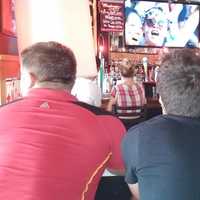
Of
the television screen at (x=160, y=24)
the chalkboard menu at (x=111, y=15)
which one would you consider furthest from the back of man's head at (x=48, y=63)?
the television screen at (x=160, y=24)

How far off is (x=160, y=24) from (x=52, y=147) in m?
5.34

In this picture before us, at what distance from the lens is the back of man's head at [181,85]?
173 cm

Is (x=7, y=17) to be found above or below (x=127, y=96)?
above

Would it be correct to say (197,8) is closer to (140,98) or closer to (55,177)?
(140,98)

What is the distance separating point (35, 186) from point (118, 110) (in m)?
3.74

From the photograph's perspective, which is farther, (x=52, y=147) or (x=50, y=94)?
(x=50, y=94)

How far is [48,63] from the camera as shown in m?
1.85

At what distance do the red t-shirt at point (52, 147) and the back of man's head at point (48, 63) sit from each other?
3.0 inches

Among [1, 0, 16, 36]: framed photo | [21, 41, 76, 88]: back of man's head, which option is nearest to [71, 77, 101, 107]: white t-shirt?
[1, 0, 16, 36]: framed photo

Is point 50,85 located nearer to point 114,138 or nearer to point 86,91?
point 114,138

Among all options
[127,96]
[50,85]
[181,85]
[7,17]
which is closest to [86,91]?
[7,17]

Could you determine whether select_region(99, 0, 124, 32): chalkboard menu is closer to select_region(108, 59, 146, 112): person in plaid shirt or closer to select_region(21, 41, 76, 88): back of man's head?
select_region(108, 59, 146, 112): person in plaid shirt

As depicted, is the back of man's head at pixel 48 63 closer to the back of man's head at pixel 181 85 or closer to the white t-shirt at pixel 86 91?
the back of man's head at pixel 181 85

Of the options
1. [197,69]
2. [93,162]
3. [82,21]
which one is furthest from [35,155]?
[82,21]
